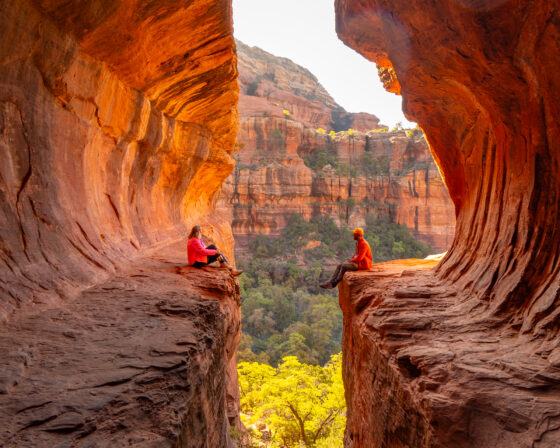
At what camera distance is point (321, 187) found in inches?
1339

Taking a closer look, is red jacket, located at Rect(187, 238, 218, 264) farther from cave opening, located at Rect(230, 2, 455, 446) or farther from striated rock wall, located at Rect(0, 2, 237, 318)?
cave opening, located at Rect(230, 2, 455, 446)

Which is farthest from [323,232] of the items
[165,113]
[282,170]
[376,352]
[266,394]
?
[376,352]

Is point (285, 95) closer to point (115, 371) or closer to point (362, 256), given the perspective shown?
point (362, 256)

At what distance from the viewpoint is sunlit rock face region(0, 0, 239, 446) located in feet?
7.66

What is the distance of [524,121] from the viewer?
351cm

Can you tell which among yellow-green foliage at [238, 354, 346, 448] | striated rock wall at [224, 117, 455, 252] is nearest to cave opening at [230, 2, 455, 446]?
striated rock wall at [224, 117, 455, 252]

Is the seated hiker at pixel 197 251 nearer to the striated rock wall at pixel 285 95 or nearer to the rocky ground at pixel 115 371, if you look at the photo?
the rocky ground at pixel 115 371

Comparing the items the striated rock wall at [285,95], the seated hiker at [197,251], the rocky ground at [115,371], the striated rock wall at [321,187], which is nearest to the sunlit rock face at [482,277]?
the rocky ground at [115,371]

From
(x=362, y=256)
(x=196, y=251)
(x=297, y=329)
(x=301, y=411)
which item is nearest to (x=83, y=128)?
(x=196, y=251)

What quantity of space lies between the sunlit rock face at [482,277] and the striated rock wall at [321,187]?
27483 mm

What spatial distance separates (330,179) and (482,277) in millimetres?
30635

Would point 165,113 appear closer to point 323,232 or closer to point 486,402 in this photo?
point 486,402

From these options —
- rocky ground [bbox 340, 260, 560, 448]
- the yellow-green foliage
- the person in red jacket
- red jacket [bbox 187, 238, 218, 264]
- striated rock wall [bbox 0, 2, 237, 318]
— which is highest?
striated rock wall [bbox 0, 2, 237, 318]

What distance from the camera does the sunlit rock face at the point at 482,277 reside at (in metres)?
2.41
